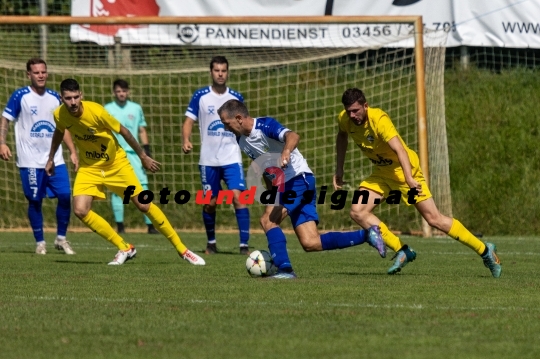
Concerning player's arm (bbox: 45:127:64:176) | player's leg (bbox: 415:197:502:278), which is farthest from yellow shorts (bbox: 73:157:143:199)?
player's leg (bbox: 415:197:502:278)

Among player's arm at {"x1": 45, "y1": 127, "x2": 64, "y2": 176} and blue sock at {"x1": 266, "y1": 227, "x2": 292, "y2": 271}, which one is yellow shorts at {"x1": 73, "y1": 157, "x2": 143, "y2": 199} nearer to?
player's arm at {"x1": 45, "y1": 127, "x2": 64, "y2": 176}

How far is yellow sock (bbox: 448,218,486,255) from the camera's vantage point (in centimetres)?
963

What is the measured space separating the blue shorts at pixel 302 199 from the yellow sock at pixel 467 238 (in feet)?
4.20

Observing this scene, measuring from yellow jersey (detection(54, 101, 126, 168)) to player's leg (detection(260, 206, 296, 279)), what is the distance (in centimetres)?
215

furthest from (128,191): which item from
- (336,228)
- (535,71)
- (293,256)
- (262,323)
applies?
(535,71)

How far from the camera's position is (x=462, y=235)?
9.70 metres

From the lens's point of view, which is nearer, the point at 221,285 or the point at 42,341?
the point at 42,341

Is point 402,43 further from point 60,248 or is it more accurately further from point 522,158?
point 60,248

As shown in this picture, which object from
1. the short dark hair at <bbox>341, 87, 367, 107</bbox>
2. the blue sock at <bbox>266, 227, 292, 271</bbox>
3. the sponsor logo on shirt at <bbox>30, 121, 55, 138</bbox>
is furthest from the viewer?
the sponsor logo on shirt at <bbox>30, 121, 55, 138</bbox>

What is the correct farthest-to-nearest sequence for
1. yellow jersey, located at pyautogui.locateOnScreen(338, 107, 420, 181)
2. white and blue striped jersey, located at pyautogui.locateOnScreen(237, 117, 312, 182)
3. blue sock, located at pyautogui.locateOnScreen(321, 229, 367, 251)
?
yellow jersey, located at pyautogui.locateOnScreen(338, 107, 420, 181), blue sock, located at pyautogui.locateOnScreen(321, 229, 367, 251), white and blue striped jersey, located at pyautogui.locateOnScreen(237, 117, 312, 182)

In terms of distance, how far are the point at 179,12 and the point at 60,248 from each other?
6241 mm

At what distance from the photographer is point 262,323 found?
655cm

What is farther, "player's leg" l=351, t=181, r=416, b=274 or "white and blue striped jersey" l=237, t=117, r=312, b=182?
"player's leg" l=351, t=181, r=416, b=274

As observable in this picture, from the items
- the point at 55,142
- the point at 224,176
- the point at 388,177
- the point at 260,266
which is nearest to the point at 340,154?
the point at 388,177
